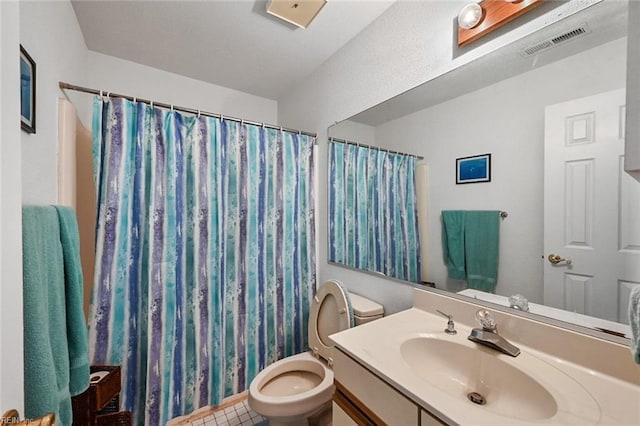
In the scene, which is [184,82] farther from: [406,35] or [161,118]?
[406,35]

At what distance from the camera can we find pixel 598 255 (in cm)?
76

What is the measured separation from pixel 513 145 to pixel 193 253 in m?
1.63

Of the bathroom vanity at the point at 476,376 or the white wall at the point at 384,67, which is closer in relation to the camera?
the bathroom vanity at the point at 476,376

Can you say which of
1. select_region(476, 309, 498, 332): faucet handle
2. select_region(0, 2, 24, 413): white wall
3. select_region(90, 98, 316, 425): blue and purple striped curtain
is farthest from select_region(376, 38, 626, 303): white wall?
select_region(0, 2, 24, 413): white wall

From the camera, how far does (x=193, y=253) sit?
148cm

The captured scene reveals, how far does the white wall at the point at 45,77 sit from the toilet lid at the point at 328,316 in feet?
4.29

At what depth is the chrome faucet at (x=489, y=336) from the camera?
0.80m

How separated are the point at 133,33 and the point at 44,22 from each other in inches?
25.0

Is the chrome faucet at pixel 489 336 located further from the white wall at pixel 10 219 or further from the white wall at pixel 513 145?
the white wall at pixel 10 219


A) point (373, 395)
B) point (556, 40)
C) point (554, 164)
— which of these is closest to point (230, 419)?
point (373, 395)

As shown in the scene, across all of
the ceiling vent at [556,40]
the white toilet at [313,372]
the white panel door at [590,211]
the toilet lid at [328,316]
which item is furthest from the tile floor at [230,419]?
the ceiling vent at [556,40]

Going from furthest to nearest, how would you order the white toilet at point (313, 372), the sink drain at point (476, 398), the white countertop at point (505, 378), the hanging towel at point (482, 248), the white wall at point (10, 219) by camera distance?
1. the white toilet at point (313, 372)
2. the hanging towel at point (482, 248)
3. the sink drain at point (476, 398)
4. the white countertop at point (505, 378)
5. the white wall at point (10, 219)

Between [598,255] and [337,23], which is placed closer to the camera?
[598,255]

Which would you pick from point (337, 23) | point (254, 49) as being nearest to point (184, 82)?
point (254, 49)
